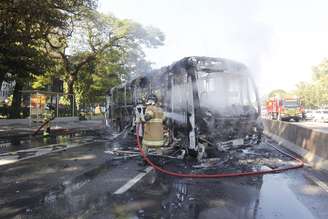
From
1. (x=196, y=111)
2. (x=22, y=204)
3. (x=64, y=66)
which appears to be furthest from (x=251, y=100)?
(x=64, y=66)

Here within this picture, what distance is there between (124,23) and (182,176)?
33.9 m

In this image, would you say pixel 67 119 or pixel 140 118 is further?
pixel 67 119

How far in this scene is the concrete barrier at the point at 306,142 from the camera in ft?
32.0

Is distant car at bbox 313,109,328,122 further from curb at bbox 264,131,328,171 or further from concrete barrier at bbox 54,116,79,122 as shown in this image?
curb at bbox 264,131,328,171

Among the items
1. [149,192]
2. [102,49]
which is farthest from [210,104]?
[102,49]

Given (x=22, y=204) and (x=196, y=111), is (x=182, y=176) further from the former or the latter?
(x=22, y=204)

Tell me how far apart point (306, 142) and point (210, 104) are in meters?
3.52

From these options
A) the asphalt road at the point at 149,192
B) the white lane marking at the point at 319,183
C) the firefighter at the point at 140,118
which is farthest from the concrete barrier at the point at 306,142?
the firefighter at the point at 140,118

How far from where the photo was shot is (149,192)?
22.6ft

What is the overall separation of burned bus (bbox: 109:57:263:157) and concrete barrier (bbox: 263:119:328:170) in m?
1.48

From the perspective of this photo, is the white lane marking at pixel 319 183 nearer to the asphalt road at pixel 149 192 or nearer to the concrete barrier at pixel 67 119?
the asphalt road at pixel 149 192

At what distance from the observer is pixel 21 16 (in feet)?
60.6

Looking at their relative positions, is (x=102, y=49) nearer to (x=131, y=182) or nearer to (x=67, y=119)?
(x=67, y=119)

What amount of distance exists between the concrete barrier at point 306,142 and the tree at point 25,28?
11870mm
